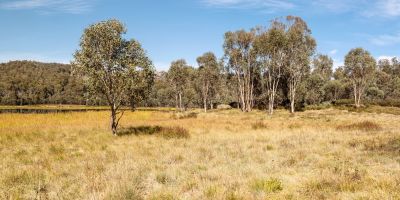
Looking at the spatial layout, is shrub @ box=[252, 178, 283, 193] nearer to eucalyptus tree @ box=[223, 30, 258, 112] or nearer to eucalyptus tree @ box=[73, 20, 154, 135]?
eucalyptus tree @ box=[73, 20, 154, 135]

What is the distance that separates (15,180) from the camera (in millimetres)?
11242

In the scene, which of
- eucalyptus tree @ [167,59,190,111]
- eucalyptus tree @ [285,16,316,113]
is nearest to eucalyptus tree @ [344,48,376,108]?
eucalyptus tree @ [285,16,316,113]

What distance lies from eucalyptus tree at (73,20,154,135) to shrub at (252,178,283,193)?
1696 cm

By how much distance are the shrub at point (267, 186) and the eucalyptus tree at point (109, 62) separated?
16964mm

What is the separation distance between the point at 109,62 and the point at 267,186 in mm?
18913

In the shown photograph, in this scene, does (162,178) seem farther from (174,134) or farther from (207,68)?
(207,68)

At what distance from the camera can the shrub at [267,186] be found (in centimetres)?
954

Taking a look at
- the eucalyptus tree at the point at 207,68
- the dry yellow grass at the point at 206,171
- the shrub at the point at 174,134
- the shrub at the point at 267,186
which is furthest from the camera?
the eucalyptus tree at the point at 207,68

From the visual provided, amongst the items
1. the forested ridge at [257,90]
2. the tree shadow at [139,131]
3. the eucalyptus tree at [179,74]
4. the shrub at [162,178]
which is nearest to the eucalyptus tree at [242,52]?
the forested ridge at [257,90]

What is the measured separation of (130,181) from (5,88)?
200 metres

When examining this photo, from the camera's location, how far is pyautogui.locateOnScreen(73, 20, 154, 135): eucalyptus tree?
25.0m

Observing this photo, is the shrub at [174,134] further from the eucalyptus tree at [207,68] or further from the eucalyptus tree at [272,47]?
the eucalyptus tree at [207,68]

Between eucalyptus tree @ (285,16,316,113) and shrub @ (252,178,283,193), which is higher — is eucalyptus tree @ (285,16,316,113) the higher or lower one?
the higher one

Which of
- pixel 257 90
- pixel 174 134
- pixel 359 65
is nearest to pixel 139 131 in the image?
pixel 174 134
